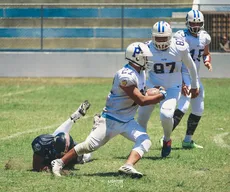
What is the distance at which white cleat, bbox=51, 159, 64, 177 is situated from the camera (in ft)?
30.1

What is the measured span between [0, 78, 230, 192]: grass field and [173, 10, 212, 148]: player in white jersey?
36 centimetres

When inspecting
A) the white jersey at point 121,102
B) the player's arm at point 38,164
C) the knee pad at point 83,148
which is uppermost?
the white jersey at point 121,102

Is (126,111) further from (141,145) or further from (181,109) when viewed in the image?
(181,109)

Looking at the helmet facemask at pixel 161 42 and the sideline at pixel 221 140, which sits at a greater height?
the helmet facemask at pixel 161 42

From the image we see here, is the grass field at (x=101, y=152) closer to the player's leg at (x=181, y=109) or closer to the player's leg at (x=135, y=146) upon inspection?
the player's leg at (x=135, y=146)

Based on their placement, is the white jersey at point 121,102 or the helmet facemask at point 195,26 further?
the helmet facemask at point 195,26

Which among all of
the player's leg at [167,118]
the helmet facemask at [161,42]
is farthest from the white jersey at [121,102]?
the helmet facemask at [161,42]

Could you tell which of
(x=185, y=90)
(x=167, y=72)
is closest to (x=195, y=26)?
(x=185, y=90)

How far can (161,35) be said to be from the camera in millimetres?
10805

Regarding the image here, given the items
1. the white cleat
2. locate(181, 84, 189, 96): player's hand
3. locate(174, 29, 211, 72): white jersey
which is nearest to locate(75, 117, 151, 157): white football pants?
the white cleat

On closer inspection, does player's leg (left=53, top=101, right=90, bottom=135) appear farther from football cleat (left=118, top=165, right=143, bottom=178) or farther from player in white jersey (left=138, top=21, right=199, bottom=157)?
football cleat (left=118, top=165, right=143, bottom=178)

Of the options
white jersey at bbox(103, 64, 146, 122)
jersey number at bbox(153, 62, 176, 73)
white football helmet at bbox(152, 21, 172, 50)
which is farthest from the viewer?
jersey number at bbox(153, 62, 176, 73)

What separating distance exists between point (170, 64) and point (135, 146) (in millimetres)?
2399

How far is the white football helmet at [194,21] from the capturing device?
40.0ft
